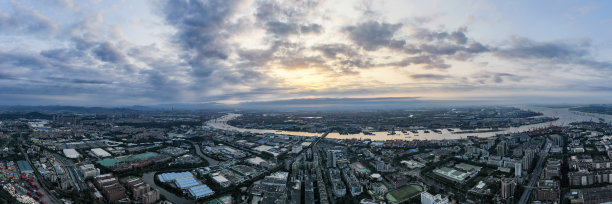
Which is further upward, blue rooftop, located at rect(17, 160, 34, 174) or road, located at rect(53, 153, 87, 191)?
blue rooftop, located at rect(17, 160, 34, 174)

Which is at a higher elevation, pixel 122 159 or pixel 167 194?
pixel 122 159

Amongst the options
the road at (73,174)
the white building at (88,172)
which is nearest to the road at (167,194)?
the white building at (88,172)

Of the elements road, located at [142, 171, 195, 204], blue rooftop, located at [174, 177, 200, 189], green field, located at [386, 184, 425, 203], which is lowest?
road, located at [142, 171, 195, 204]

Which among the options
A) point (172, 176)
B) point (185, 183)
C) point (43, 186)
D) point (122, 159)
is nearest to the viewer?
point (43, 186)

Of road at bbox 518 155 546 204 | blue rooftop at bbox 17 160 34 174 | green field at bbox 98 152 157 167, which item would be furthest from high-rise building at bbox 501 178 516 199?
blue rooftop at bbox 17 160 34 174

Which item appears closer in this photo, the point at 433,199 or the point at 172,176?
the point at 433,199

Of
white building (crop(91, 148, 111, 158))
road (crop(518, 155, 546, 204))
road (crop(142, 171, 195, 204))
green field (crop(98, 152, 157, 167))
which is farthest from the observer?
white building (crop(91, 148, 111, 158))

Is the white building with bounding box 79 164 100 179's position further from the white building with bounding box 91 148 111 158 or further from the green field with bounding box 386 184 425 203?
the green field with bounding box 386 184 425 203

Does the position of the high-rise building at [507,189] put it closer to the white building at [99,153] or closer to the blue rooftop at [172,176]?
the blue rooftop at [172,176]

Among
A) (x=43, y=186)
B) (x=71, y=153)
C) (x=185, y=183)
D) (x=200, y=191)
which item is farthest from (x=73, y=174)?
(x=200, y=191)

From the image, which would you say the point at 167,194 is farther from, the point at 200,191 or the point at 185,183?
the point at 200,191
